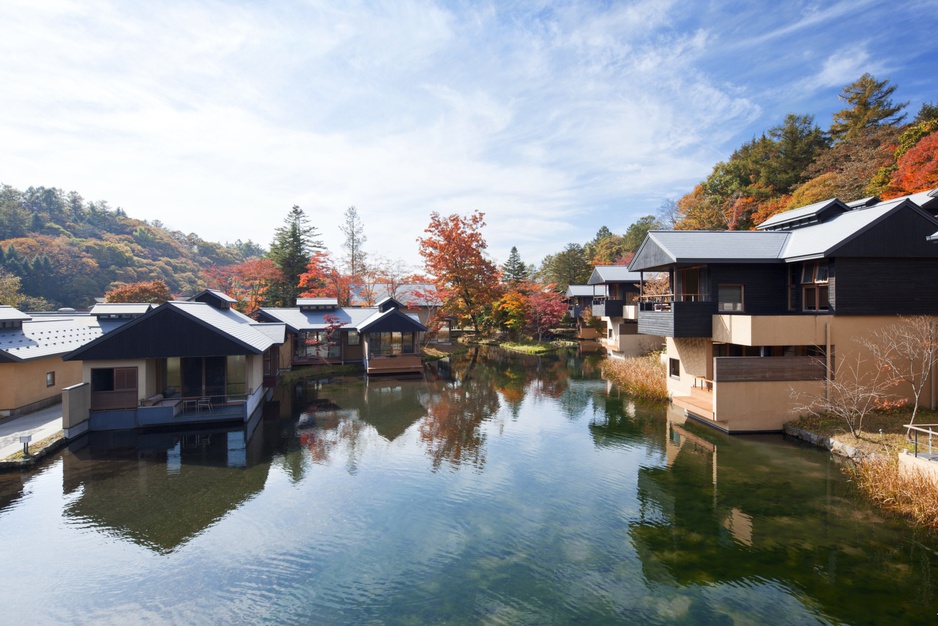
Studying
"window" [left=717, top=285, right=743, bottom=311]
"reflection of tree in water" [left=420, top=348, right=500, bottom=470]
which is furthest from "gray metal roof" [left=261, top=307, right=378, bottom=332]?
"window" [left=717, top=285, right=743, bottom=311]

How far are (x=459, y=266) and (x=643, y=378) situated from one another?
2047 centimetres

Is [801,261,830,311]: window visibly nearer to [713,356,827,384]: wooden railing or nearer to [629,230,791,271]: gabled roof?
[629,230,791,271]: gabled roof

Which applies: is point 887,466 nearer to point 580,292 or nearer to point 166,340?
point 166,340

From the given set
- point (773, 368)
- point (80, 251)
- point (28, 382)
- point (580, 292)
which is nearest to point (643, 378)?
point (773, 368)

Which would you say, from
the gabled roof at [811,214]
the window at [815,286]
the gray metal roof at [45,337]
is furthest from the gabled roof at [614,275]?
the gray metal roof at [45,337]

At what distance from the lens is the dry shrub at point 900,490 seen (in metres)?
8.40

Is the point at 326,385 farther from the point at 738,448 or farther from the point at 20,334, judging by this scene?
the point at 738,448

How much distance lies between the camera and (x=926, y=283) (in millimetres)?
13945

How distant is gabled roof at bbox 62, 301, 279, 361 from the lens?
48.5ft

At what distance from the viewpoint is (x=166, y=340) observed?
15203 mm

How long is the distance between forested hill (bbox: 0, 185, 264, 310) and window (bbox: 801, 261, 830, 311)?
55170mm

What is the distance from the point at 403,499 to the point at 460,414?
7.61 meters

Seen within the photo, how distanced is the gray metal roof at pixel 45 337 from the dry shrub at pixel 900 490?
23.5 m

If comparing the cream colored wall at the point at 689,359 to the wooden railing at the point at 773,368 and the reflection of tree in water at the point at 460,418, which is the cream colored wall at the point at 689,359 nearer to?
the wooden railing at the point at 773,368
